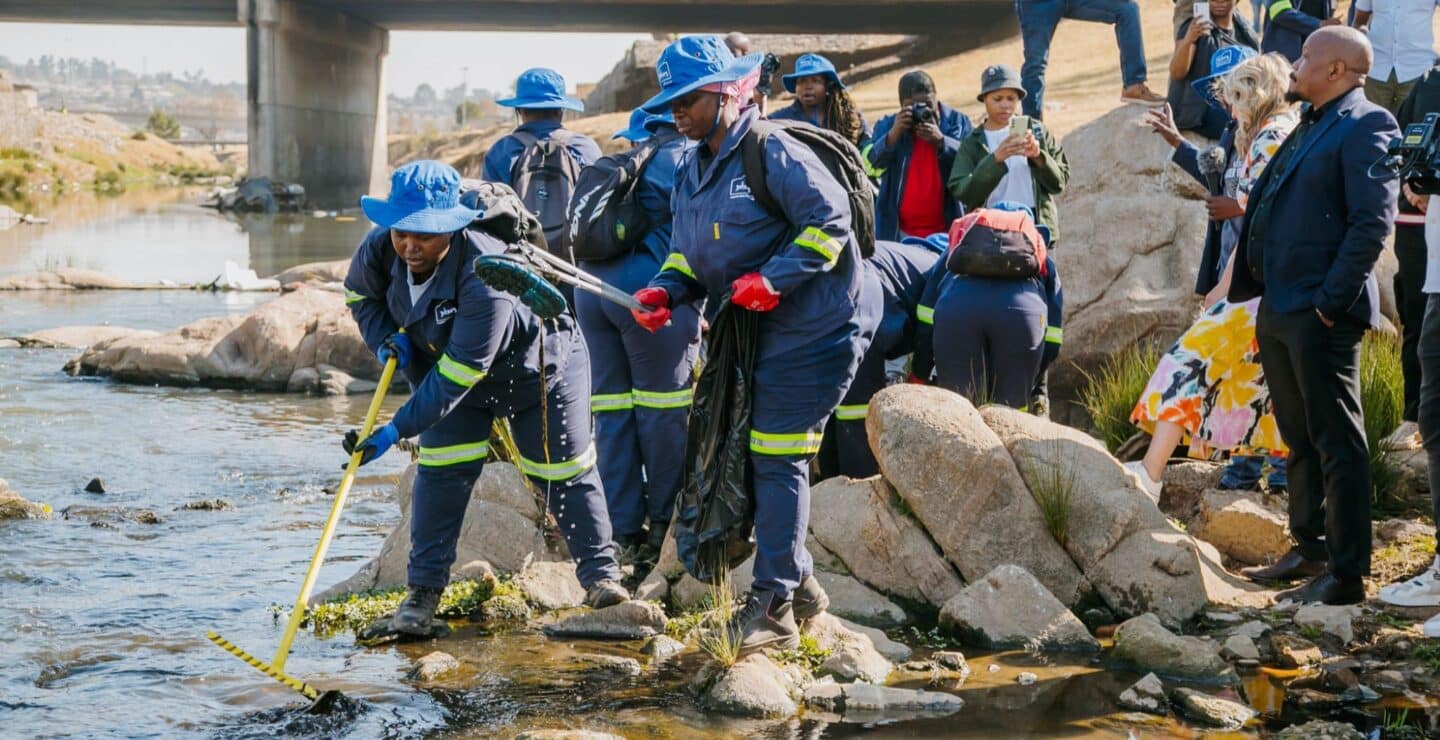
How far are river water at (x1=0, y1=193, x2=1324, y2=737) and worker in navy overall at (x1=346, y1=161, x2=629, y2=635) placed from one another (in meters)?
0.47

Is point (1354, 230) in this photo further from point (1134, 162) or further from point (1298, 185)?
point (1134, 162)

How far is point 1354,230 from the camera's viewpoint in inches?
227

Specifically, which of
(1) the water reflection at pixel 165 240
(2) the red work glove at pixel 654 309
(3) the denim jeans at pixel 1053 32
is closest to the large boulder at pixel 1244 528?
(2) the red work glove at pixel 654 309

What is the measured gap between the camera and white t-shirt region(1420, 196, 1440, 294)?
573cm

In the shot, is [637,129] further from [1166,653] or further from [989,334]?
[1166,653]

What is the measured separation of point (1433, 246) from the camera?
5.84 metres

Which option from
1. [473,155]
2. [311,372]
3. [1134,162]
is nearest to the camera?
[1134,162]

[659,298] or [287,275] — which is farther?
[287,275]

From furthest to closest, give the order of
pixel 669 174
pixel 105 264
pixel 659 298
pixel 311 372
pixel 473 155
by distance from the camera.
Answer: pixel 473 155 < pixel 105 264 < pixel 311 372 < pixel 669 174 < pixel 659 298

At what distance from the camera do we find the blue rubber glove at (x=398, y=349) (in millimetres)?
6176

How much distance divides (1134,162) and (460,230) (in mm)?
5839

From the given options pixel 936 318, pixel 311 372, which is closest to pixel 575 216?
pixel 936 318

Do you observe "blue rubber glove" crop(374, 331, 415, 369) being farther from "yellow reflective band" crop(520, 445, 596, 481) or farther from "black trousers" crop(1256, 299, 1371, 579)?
"black trousers" crop(1256, 299, 1371, 579)

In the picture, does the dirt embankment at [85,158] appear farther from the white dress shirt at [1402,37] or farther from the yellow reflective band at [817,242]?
the yellow reflective band at [817,242]
